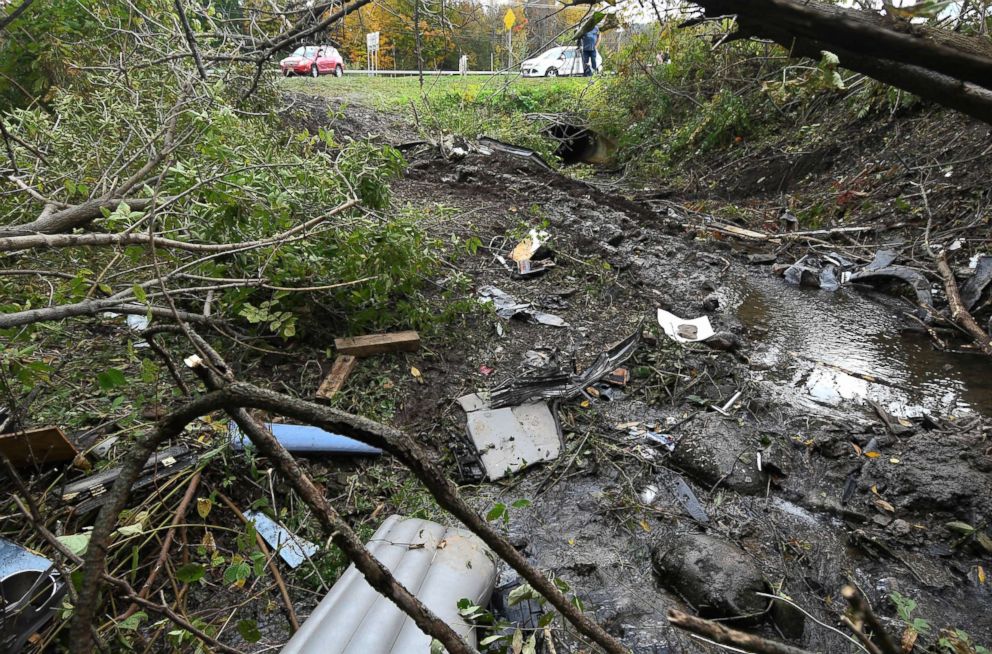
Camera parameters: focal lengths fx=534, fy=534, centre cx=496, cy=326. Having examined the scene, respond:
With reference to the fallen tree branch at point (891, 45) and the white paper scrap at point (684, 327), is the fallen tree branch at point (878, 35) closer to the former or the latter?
the fallen tree branch at point (891, 45)

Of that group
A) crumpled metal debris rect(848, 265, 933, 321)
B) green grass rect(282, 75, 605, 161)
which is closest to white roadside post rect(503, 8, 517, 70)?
crumpled metal debris rect(848, 265, 933, 321)

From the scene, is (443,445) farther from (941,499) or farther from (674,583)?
(941,499)

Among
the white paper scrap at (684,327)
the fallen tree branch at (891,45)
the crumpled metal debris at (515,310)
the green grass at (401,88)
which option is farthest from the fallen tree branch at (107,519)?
the green grass at (401,88)

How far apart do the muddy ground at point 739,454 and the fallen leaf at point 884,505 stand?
0.06 feet

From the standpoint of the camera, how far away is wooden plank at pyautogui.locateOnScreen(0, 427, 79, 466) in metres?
2.27

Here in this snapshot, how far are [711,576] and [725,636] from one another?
5.73ft

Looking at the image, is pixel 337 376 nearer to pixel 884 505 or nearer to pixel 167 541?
pixel 167 541

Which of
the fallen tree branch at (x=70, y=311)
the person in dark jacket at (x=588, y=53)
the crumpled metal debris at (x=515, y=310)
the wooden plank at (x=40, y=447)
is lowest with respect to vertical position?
the crumpled metal debris at (x=515, y=310)

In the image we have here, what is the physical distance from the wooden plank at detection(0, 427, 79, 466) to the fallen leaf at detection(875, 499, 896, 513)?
12.6ft

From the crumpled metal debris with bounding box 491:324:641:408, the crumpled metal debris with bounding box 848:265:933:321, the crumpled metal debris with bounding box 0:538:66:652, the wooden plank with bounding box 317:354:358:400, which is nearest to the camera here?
the crumpled metal debris with bounding box 0:538:66:652

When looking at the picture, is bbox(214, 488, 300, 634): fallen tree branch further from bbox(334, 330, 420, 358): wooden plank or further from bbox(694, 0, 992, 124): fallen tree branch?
bbox(694, 0, 992, 124): fallen tree branch

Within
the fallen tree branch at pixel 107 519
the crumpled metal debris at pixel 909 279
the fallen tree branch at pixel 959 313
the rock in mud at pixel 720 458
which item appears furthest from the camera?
the crumpled metal debris at pixel 909 279

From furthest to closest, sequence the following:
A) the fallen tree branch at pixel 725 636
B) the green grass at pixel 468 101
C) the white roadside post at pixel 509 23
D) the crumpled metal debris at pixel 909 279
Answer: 1. the green grass at pixel 468 101
2. the crumpled metal debris at pixel 909 279
3. the white roadside post at pixel 509 23
4. the fallen tree branch at pixel 725 636

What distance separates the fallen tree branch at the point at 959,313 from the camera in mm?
3809
